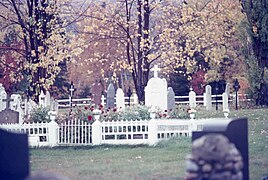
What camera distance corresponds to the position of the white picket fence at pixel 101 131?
14547 millimetres

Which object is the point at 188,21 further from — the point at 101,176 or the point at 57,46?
the point at 101,176

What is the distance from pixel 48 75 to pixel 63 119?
625 cm

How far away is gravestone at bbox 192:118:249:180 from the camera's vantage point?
609 centimetres

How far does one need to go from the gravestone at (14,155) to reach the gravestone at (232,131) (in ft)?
6.90

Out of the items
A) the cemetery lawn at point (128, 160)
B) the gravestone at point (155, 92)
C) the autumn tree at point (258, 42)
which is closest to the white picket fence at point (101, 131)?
the cemetery lawn at point (128, 160)

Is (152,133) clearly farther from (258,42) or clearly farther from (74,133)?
(258,42)

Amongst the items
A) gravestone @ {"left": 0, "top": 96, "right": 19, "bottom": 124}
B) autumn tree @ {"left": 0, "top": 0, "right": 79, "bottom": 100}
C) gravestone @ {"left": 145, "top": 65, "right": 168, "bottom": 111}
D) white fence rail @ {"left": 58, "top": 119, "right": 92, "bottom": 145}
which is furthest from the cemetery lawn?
autumn tree @ {"left": 0, "top": 0, "right": 79, "bottom": 100}

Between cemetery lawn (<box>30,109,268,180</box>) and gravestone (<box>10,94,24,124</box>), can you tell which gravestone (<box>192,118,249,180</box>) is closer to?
cemetery lawn (<box>30,109,268,180</box>)

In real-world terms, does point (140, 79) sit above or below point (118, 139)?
above

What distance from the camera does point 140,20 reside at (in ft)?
70.1

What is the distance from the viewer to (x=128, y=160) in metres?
11.6

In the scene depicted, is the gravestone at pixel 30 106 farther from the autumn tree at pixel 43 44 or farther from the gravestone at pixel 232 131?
the gravestone at pixel 232 131

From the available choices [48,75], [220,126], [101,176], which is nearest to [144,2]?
[48,75]

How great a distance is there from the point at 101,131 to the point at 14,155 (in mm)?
8408
